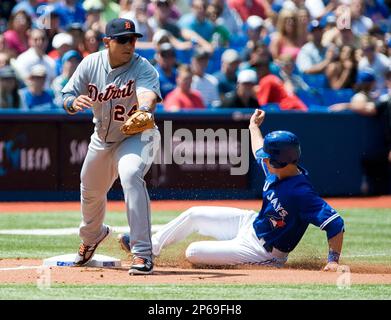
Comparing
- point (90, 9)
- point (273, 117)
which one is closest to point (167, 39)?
point (90, 9)

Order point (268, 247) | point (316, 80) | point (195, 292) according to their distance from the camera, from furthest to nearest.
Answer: point (316, 80) < point (268, 247) < point (195, 292)

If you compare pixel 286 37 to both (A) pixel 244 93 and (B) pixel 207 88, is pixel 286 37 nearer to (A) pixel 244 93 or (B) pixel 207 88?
(B) pixel 207 88

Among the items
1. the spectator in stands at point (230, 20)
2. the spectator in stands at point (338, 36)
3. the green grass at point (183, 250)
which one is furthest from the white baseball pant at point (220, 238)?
the spectator in stands at point (230, 20)

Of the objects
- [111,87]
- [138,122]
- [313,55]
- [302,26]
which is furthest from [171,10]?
[138,122]

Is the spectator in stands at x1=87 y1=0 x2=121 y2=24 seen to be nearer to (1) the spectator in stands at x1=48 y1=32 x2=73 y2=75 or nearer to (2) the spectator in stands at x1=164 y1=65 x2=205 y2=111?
(1) the spectator in stands at x1=48 y1=32 x2=73 y2=75

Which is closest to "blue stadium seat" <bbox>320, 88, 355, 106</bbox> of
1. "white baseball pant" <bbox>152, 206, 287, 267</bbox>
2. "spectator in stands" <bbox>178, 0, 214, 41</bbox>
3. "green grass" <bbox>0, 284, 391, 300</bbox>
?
"spectator in stands" <bbox>178, 0, 214, 41</bbox>
